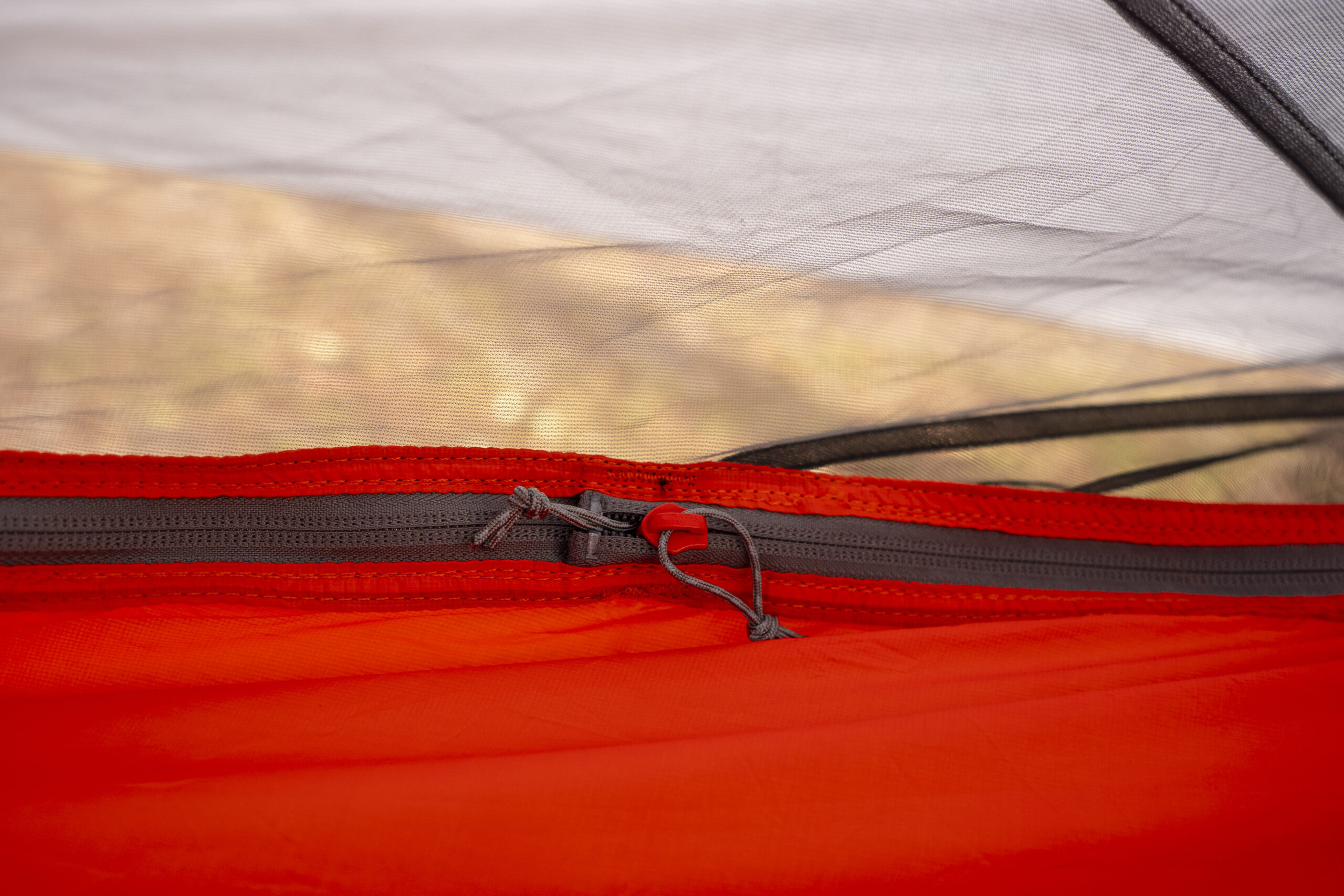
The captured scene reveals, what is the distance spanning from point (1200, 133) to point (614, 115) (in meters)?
0.55

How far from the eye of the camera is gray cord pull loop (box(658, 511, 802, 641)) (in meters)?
0.76

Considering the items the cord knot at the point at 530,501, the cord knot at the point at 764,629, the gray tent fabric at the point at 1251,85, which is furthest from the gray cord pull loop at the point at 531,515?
the gray tent fabric at the point at 1251,85

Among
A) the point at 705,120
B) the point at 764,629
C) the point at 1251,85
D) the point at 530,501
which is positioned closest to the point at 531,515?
the point at 530,501

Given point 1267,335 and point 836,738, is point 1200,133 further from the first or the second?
point 836,738

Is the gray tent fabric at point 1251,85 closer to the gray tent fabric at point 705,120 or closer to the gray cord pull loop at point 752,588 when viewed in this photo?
the gray tent fabric at point 705,120

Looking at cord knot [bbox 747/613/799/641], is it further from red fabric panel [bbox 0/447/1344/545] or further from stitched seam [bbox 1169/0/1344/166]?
stitched seam [bbox 1169/0/1344/166]

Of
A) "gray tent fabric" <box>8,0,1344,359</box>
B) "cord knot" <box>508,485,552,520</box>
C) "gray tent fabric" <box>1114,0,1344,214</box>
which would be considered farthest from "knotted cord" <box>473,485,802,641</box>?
"gray tent fabric" <box>1114,0,1344,214</box>

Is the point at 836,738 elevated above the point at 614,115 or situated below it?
below

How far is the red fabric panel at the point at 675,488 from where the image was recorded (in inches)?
28.3

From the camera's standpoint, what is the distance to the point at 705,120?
70 centimetres

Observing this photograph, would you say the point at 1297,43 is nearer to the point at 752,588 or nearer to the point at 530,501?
the point at 752,588

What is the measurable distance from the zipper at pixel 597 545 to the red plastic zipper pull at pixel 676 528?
0.07 ft

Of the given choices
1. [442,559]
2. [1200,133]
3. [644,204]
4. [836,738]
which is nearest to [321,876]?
[442,559]

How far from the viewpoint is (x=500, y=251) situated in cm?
74
